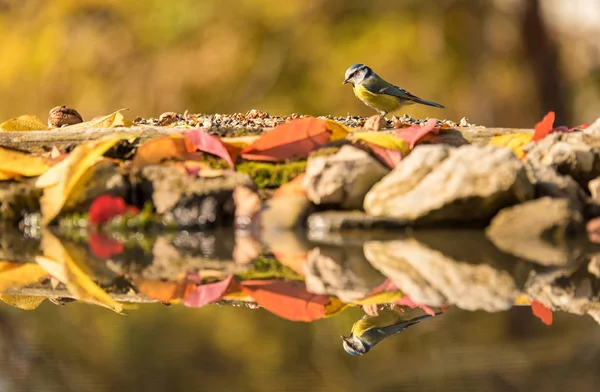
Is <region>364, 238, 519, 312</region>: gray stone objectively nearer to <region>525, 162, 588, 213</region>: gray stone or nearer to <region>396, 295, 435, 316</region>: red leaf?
<region>396, 295, 435, 316</region>: red leaf

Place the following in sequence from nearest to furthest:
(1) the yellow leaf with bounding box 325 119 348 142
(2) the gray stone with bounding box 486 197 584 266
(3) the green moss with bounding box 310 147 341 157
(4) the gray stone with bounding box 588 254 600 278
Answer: (4) the gray stone with bounding box 588 254 600 278
(2) the gray stone with bounding box 486 197 584 266
(3) the green moss with bounding box 310 147 341 157
(1) the yellow leaf with bounding box 325 119 348 142

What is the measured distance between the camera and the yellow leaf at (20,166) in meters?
4.02

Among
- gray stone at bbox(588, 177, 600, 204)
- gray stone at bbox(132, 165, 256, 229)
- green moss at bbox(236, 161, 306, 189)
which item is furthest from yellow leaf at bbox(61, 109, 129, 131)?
gray stone at bbox(588, 177, 600, 204)

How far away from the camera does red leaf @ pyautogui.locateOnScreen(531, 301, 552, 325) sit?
1939mm

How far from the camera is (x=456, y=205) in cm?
344

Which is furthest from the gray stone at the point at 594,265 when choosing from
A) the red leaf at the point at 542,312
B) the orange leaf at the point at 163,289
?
the orange leaf at the point at 163,289

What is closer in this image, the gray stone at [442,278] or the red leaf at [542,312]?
the red leaf at [542,312]

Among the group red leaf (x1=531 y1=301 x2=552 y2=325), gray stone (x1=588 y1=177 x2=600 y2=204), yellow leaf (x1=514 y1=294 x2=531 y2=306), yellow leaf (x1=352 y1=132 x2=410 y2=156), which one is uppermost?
red leaf (x1=531 y1=301 x2=552 y2=325)

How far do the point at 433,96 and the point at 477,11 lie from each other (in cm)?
134

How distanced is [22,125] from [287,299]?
2922mm

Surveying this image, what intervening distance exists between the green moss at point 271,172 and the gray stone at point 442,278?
1.02 metres

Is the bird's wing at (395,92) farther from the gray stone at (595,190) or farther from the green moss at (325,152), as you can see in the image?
the gray stone at (595,190)

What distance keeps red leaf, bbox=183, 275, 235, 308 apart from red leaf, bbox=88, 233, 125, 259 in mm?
672

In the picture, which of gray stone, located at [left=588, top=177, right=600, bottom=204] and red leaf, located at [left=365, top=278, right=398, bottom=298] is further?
gray stone, located at [left=588, top=177, right=600, bottom=204]
